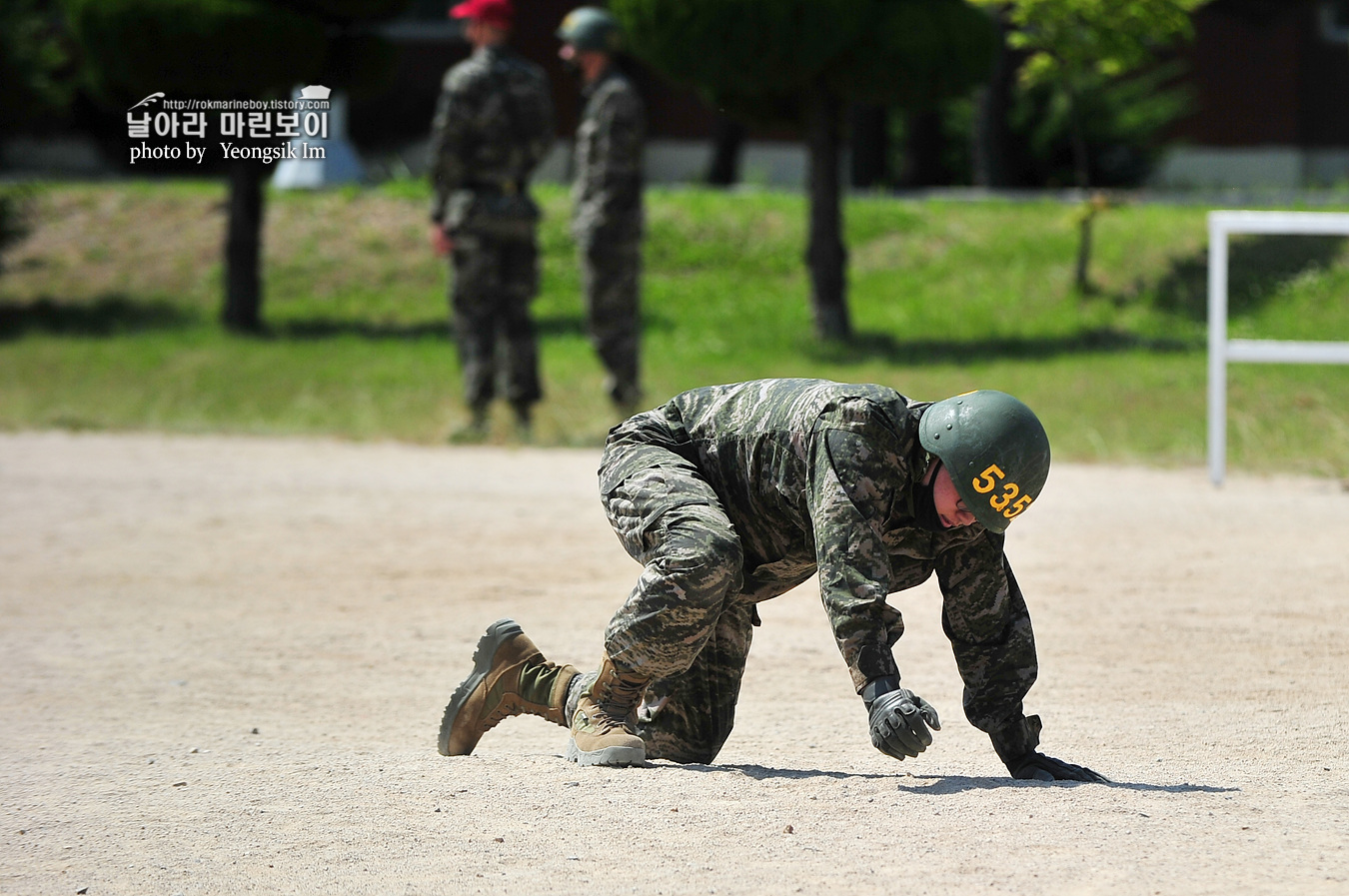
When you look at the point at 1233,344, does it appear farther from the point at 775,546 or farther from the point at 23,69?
the point at 23,69

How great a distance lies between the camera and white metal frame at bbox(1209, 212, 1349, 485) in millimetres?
9148

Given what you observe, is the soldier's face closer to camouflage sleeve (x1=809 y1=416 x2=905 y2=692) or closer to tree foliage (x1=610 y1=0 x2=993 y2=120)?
camouflage sleeve (x1=809 y1=416 x2=905 y2=692)

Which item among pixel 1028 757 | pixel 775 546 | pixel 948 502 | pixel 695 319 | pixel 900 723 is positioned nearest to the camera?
pixel 900 723

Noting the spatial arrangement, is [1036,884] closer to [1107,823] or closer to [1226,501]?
[1107,823]

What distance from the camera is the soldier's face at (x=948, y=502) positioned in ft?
13.0

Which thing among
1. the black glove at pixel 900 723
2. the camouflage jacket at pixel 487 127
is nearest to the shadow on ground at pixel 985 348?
the camouflage jacket at pixel 487 127

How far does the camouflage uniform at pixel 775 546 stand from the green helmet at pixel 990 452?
0.47 feet

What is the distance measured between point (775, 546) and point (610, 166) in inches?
280

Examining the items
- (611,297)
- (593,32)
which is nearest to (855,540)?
(611,297)

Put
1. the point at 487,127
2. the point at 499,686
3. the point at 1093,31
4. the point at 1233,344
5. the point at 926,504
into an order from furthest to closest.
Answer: the point at 1093,31 < the point at 487,127 < the point at 1233,344 < the point at 499,686 < the point at 926,504

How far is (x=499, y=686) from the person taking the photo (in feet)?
15.1

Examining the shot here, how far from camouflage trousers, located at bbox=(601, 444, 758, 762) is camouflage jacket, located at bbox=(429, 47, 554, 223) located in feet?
20.8

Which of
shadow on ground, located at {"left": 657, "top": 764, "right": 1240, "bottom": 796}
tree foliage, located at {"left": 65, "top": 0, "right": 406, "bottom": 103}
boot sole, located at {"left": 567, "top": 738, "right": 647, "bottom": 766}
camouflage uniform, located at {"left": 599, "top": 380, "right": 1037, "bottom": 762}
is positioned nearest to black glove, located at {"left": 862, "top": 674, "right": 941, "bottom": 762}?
camouflage uniform, located at {"left": 599, "top": 380, "right": 1037, "bottom": 762}

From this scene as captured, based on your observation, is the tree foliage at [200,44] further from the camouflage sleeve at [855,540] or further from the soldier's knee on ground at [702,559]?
the camouflage sleeve at [855,540]
